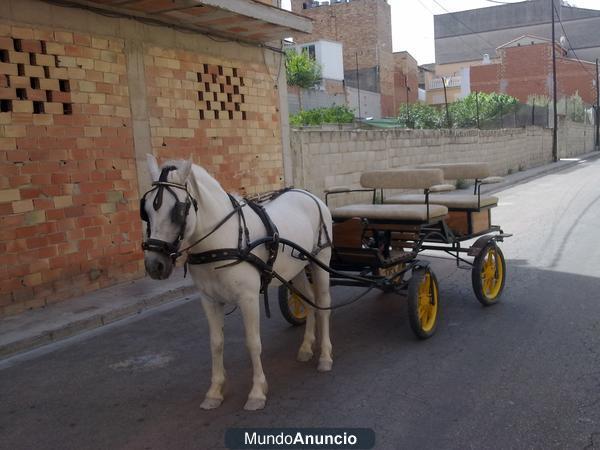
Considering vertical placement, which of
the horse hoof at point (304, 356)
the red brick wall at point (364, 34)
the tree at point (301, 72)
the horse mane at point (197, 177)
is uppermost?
the red brick wall at point (364, 34)

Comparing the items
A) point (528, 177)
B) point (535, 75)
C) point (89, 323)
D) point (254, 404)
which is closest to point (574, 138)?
point (535, 75)

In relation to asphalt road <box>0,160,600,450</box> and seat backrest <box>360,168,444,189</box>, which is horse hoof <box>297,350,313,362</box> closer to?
asphalt road <box>0,160,600,450</box>

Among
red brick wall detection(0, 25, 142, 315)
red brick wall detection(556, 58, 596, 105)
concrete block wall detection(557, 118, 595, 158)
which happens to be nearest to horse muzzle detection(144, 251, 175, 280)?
red brick wall detection(0, 25, 142, 315)

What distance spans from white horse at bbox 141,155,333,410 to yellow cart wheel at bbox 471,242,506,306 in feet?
6.36

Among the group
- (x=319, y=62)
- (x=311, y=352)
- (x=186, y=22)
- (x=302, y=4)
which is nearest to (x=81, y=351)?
(x=311, y=352)

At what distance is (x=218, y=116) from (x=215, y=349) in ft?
21.5

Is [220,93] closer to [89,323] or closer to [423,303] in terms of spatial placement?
[89,323]

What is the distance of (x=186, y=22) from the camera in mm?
9289

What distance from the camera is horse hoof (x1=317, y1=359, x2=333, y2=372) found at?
185 inches

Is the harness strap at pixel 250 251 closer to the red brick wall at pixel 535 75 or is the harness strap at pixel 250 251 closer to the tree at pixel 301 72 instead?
the tree at pixel 301 72

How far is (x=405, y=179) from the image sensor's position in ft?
20.3

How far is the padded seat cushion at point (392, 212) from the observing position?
18.6ft

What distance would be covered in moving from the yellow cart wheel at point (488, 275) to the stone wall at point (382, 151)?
6.44m

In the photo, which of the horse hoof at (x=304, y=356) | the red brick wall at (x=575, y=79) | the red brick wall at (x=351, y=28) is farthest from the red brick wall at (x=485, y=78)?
the horse hoof at (x=304, y=356)
